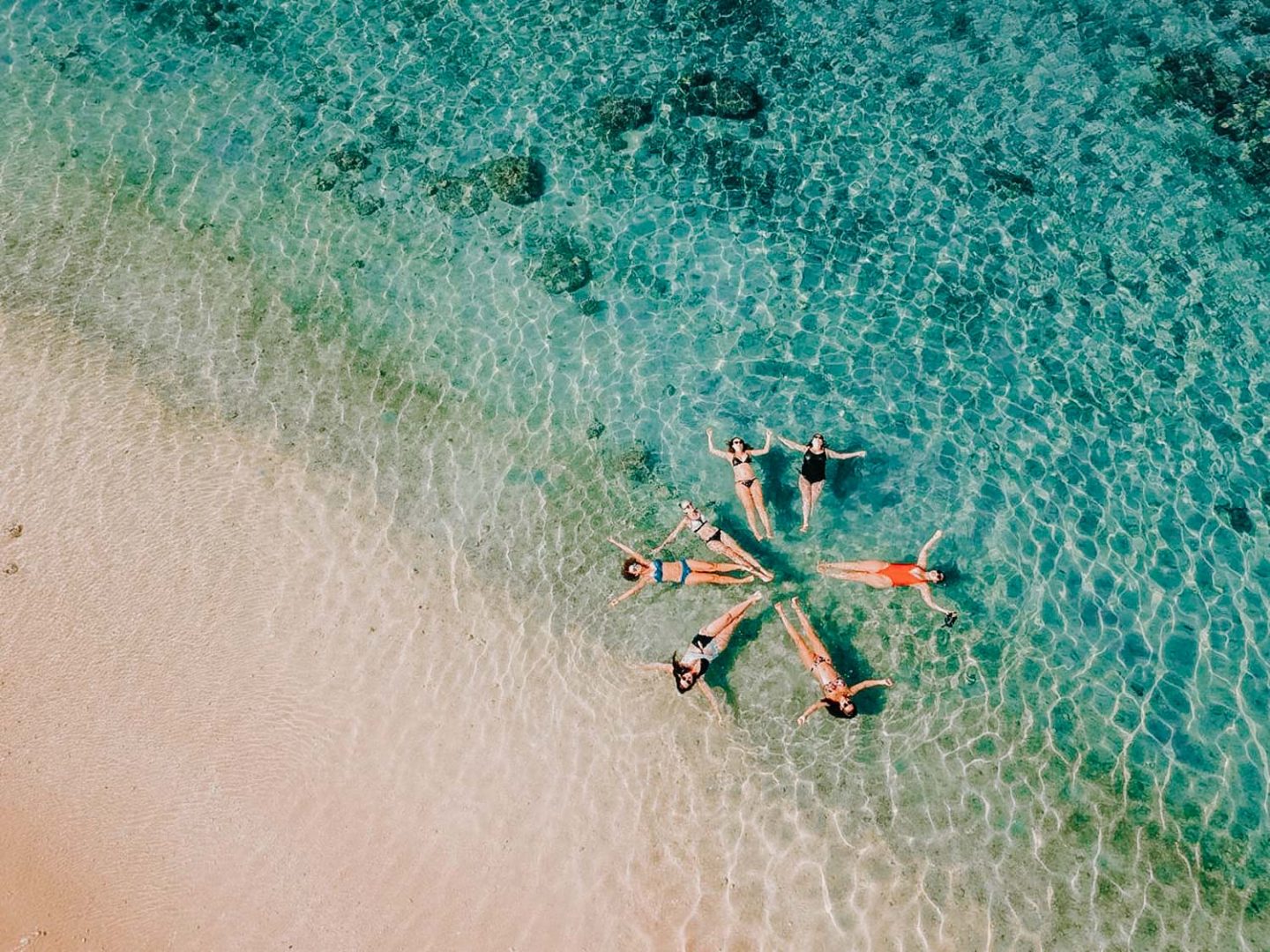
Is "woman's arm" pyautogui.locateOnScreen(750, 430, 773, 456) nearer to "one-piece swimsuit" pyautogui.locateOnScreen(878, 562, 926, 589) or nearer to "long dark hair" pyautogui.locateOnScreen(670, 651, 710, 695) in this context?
"one-piece swimsuit" pyautogui.locateOnScreen(878, 562, 926, 589)

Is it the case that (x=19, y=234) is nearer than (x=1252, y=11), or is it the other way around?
(x=19, y=234)

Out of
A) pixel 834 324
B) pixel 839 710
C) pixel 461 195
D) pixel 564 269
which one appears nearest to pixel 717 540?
pixel 839 710

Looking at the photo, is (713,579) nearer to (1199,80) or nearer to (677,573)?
(677,573)

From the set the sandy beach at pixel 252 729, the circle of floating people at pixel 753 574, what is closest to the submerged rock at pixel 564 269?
the circle of floating people at pixel 753 574

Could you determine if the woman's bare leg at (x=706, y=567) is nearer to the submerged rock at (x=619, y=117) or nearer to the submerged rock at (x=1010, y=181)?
the submerged rock at (x=619, y=117)

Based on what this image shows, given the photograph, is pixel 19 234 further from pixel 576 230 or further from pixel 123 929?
pixel 123 929

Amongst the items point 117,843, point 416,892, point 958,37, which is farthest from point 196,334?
point 958,37
